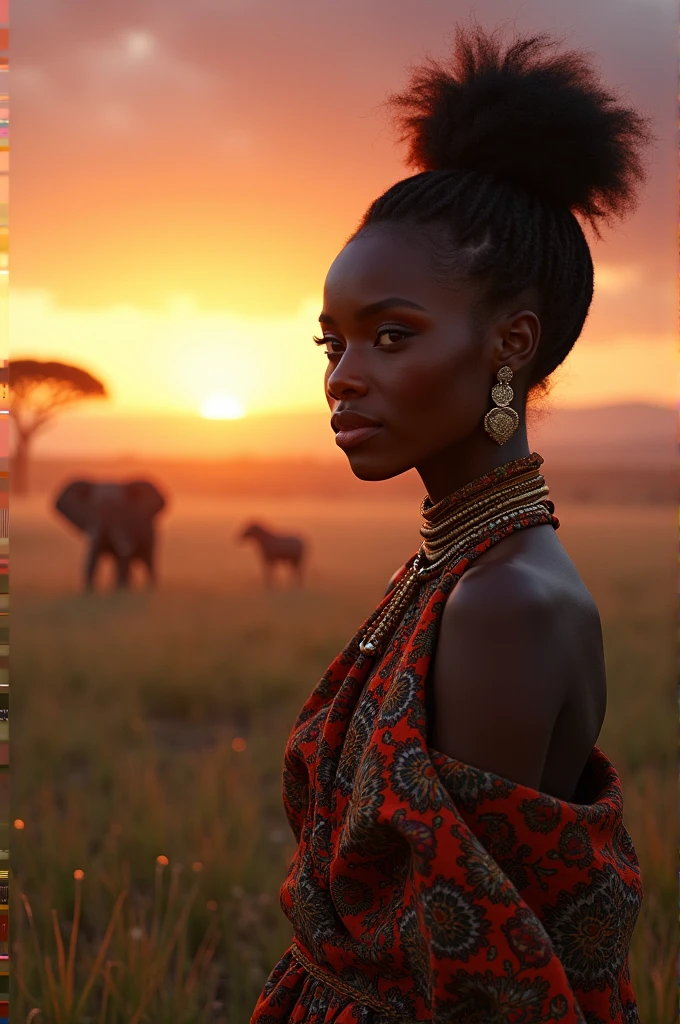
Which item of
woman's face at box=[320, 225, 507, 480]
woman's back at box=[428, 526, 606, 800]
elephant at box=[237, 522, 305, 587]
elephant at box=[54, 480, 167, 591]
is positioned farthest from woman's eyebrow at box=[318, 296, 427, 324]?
elephant at box=[237, 522, 305, 587]

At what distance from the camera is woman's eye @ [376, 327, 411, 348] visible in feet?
5.17

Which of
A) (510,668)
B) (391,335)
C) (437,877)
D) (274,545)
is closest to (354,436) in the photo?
(391,335)

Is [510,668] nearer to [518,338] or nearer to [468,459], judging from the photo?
[468,459]

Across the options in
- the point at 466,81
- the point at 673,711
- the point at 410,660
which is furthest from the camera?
the point at 673,711

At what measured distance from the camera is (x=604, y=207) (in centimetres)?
183

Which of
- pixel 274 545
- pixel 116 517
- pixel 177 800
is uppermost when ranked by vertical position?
pixel 116 517

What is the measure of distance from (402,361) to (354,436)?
15 cm

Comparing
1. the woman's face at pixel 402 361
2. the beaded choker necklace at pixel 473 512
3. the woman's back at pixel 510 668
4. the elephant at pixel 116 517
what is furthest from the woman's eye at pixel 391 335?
the elephant at pixel 116 517

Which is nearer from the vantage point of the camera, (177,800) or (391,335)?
(391,335)

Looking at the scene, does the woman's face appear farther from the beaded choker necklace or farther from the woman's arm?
the woman's arm

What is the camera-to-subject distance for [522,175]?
1.73 m

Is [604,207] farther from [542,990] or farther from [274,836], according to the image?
[274,836]

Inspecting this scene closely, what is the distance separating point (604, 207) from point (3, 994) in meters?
2.15

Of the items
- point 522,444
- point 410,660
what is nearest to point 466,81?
point 522,444
